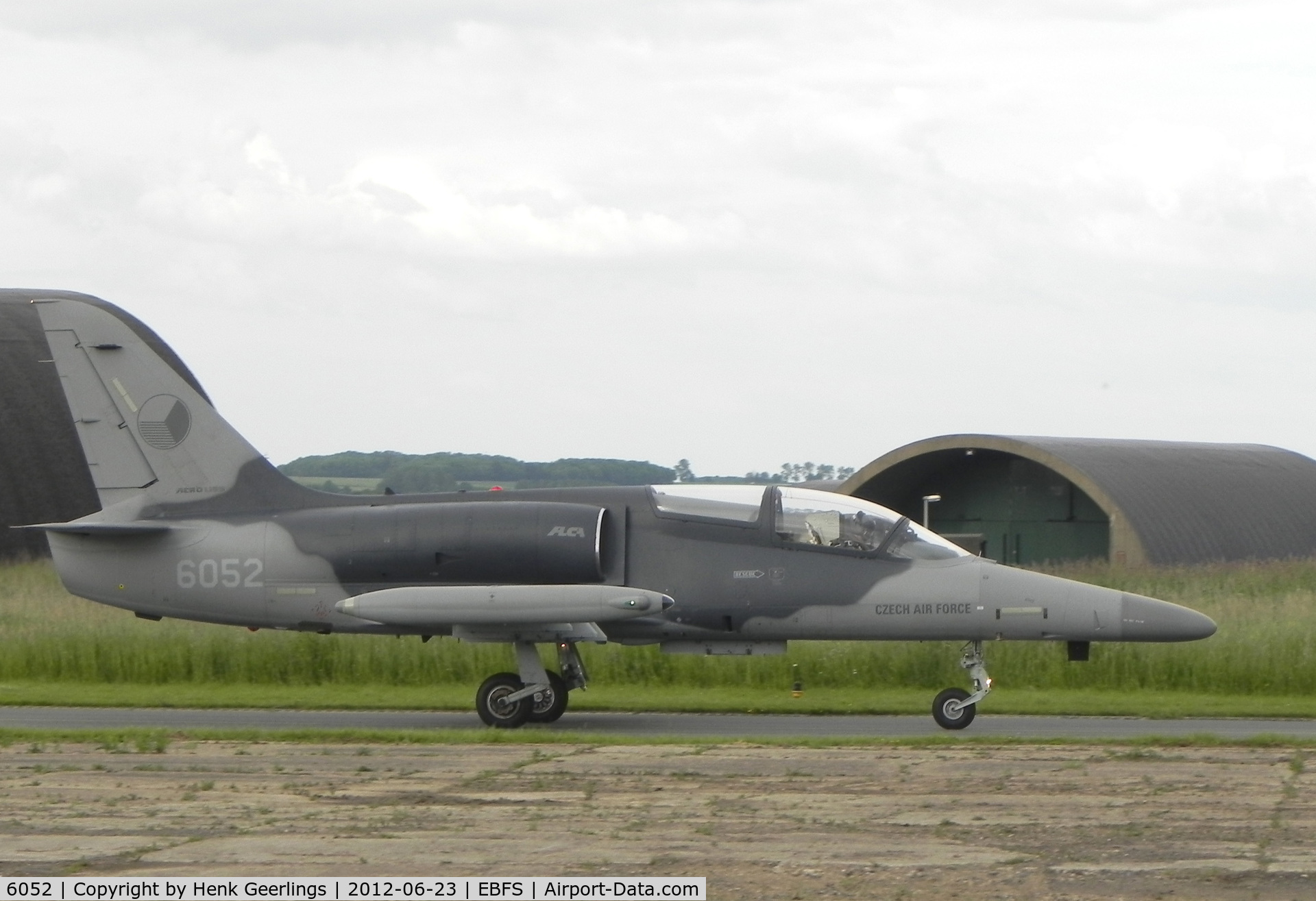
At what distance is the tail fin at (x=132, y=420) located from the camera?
54.9ft

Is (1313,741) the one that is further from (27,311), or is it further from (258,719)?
(27,311)

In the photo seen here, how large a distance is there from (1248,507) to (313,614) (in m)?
29.6

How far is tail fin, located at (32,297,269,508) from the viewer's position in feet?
54.9

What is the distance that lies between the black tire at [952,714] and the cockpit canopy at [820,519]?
139 cm

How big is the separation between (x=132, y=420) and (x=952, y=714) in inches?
364

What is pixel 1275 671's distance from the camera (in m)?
18.6

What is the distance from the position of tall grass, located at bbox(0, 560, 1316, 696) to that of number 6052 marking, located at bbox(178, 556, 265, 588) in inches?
163

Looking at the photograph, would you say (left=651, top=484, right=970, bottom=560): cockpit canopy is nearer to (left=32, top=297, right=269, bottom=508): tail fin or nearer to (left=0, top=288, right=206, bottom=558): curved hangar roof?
(left=32, top=297, right=269, bottom=508): tail fin

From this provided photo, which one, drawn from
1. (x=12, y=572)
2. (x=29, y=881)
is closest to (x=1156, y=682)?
(x=29, y=881)

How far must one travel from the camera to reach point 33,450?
3897 cm
